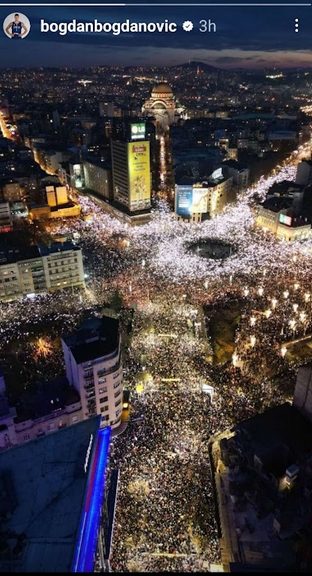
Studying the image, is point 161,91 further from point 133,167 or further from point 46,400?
point 46,400

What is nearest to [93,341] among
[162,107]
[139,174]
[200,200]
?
[200,200]

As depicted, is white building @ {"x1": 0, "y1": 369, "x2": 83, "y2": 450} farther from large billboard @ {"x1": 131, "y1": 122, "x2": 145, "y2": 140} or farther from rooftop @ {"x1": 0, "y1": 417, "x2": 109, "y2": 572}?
large billboard @ {"x1": 131, "y1": 122, "x2": 145, "y2": 140}

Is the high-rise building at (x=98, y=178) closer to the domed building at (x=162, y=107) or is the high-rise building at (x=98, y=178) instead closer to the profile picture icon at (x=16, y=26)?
the profile picture icon at (x=16, y=26)

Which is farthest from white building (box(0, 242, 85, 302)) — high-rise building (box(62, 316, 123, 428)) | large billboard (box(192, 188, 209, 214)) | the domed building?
the domed building

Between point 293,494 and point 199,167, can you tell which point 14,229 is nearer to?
point 199,167

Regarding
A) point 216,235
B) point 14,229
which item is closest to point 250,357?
point 216,235

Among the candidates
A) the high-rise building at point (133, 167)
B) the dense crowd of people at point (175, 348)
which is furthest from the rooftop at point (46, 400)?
the high-rise building at point (133, 167)
